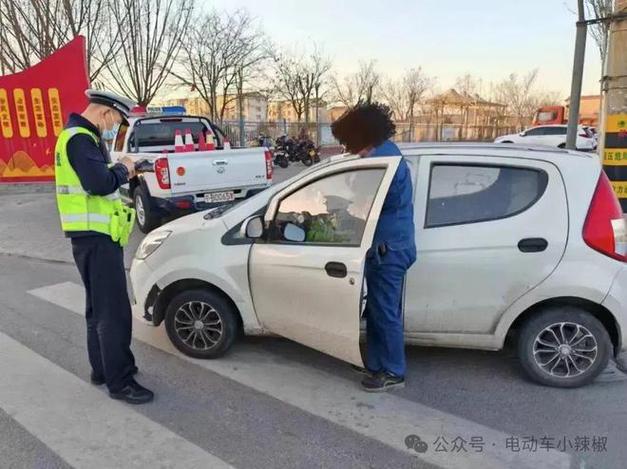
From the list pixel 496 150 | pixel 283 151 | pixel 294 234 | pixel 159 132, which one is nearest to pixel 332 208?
pixel 294 234

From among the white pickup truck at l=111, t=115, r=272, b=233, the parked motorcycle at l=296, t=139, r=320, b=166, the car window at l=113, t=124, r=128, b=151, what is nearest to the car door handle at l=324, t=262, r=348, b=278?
the white pickup truck at l=111, t=115, r=272, b=233

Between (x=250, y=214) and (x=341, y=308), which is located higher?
(x=250, y=214)

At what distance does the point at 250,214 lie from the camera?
3.60 m

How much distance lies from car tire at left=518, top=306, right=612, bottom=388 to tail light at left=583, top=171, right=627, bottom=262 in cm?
43

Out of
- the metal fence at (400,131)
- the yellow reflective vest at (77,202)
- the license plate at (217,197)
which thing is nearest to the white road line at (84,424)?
the yellow reflective vest at (77,202)

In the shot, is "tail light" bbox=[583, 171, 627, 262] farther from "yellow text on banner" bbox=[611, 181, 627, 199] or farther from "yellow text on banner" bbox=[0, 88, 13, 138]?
"yellow text on banner" bbox=[0, 88, 13, 138]

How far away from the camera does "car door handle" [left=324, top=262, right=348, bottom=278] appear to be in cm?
305

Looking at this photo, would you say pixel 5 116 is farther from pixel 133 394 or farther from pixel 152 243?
pixel 133 394

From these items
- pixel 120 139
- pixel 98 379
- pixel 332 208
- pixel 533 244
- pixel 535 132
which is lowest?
pixel 98 379

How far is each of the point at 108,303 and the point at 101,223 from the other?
20.1 inches

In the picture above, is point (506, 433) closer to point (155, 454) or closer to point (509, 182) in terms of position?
point (509, 182)

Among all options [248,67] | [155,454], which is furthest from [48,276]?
[248,67]

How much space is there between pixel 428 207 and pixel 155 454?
7.21 ft

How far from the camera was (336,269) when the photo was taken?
3084 mm
